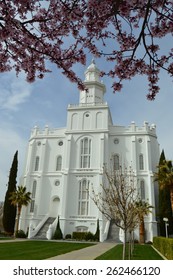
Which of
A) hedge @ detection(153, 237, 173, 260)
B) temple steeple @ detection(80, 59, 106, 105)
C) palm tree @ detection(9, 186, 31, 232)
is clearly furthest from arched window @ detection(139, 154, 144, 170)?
hedge @ detection(153, 237, 173, 260)

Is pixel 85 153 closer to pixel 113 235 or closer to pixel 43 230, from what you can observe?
pixel 43 230

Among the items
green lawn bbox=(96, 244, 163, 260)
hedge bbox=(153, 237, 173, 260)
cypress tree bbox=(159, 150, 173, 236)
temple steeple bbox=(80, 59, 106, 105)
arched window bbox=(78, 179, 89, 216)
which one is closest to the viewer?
hedge bbox=(153, 237, 173, 260)

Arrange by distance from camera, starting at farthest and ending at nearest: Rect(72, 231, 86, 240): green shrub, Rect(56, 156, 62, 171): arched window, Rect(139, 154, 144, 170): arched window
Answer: Rect(56, 156, 62, 171): arched window < Rect(139, 154, 144, 170): arched window < Rect(72, 231, 86, 240): green shrub

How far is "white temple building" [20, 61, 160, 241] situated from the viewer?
3528 cm

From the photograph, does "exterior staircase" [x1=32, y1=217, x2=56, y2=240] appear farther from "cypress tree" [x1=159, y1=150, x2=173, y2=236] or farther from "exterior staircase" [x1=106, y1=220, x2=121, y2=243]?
"cypress tree" [x1=159, y1=150, x2=173, y2=236]

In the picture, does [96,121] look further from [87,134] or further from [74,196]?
[74,196]

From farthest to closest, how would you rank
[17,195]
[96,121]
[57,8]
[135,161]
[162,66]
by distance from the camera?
[96,121] → [135,161] → [17,195] → [162,66] → [57,8]

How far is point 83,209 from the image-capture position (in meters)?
35.9

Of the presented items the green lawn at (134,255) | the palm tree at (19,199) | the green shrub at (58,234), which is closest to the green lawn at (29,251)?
the green lawn at (134,255)

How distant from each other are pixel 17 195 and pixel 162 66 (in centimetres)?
3406

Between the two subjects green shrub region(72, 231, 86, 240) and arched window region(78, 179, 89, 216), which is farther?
arched window region(78, 179, 89, 216)

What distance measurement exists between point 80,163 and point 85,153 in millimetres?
1872

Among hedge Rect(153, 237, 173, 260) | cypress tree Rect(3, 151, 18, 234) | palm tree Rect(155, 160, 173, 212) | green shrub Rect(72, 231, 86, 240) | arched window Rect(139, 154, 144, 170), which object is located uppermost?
arched window Rect(139, 154, 144, 170)

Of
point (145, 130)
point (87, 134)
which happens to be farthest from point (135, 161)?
point (87, 134)
